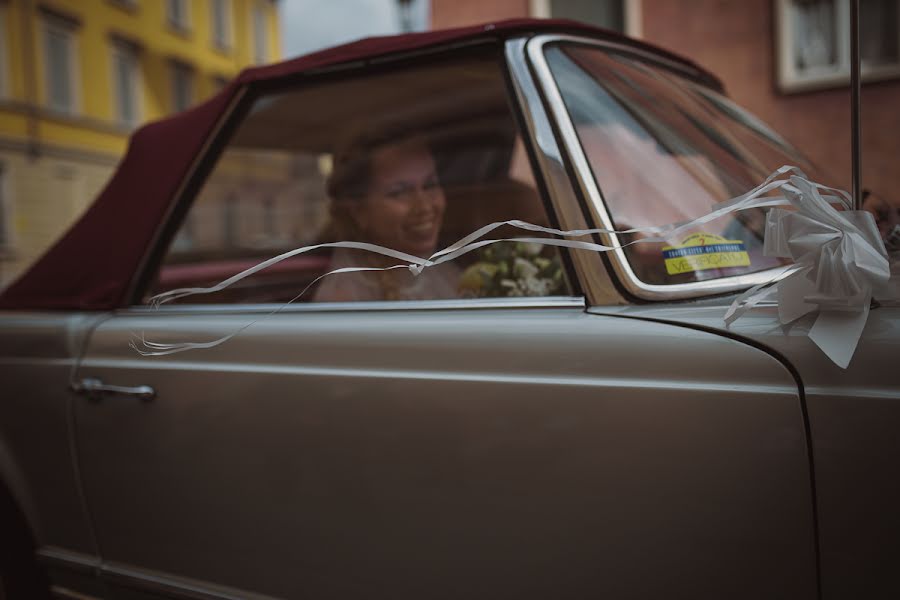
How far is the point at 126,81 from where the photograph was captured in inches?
789

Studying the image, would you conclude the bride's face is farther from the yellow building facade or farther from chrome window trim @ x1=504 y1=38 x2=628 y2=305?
the yellow building facade

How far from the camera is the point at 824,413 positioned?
1.06m

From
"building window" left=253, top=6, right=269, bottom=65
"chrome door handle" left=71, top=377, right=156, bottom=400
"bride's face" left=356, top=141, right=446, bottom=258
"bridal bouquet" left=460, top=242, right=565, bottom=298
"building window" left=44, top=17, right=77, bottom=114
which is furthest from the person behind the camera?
"building window" left=253, top=6, right=269, bottom=65

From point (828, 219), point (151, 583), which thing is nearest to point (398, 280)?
point (151, 583)

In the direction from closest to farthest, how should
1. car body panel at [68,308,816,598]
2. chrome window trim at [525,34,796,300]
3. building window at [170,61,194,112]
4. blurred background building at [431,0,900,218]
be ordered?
car body panel at [68,308,816,598] → chrome window trim at [525,34,796,300] → blurred background building at [431,0,900,218] → building window at [170,61,194,112]

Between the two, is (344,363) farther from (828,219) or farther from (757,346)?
(828,219)

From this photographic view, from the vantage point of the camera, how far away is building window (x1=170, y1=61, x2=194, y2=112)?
71.1ft

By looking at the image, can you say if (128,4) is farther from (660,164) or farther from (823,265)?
(823,265)

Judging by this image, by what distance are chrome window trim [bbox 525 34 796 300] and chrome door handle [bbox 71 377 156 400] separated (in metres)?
1.05

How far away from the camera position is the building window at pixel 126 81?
19641 mm

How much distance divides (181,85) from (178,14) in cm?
201

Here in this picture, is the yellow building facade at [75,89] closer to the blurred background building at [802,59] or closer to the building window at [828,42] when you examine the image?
the blurred background building at [802,59]

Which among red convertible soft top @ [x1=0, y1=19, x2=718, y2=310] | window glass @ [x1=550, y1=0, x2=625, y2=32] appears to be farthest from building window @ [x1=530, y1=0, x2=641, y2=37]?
red convertible soft top @ [x1=0, y1=19, x2=718, y2=310]

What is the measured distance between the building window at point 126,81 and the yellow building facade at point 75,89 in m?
0.03
